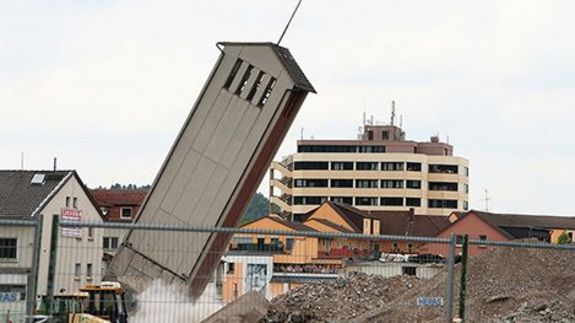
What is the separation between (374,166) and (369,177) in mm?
1287

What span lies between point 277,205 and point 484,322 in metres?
98.5

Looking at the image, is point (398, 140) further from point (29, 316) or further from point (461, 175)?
point (29, 316)

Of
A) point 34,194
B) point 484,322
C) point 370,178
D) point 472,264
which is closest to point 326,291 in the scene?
point 472,264

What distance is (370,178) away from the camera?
114688mm

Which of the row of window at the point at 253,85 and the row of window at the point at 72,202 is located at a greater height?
the row of window at the point at 253,85

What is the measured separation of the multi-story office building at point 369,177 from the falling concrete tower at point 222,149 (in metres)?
89.3

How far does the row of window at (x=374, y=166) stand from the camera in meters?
113

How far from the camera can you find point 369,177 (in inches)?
4515

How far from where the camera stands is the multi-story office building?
113375 mm

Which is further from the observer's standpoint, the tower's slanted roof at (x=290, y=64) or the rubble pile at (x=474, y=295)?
the tower's slanted roof at (x=290, y=64)

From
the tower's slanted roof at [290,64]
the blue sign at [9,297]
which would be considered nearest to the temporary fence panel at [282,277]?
the blue sign at [9,297]

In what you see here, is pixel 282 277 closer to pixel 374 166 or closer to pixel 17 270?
pixel 17 270

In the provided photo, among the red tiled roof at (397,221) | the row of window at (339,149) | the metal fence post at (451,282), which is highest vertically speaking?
the row of window at (339,149)

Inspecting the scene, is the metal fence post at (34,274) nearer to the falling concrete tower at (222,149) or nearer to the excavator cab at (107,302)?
the excavator cab at (107,302)
